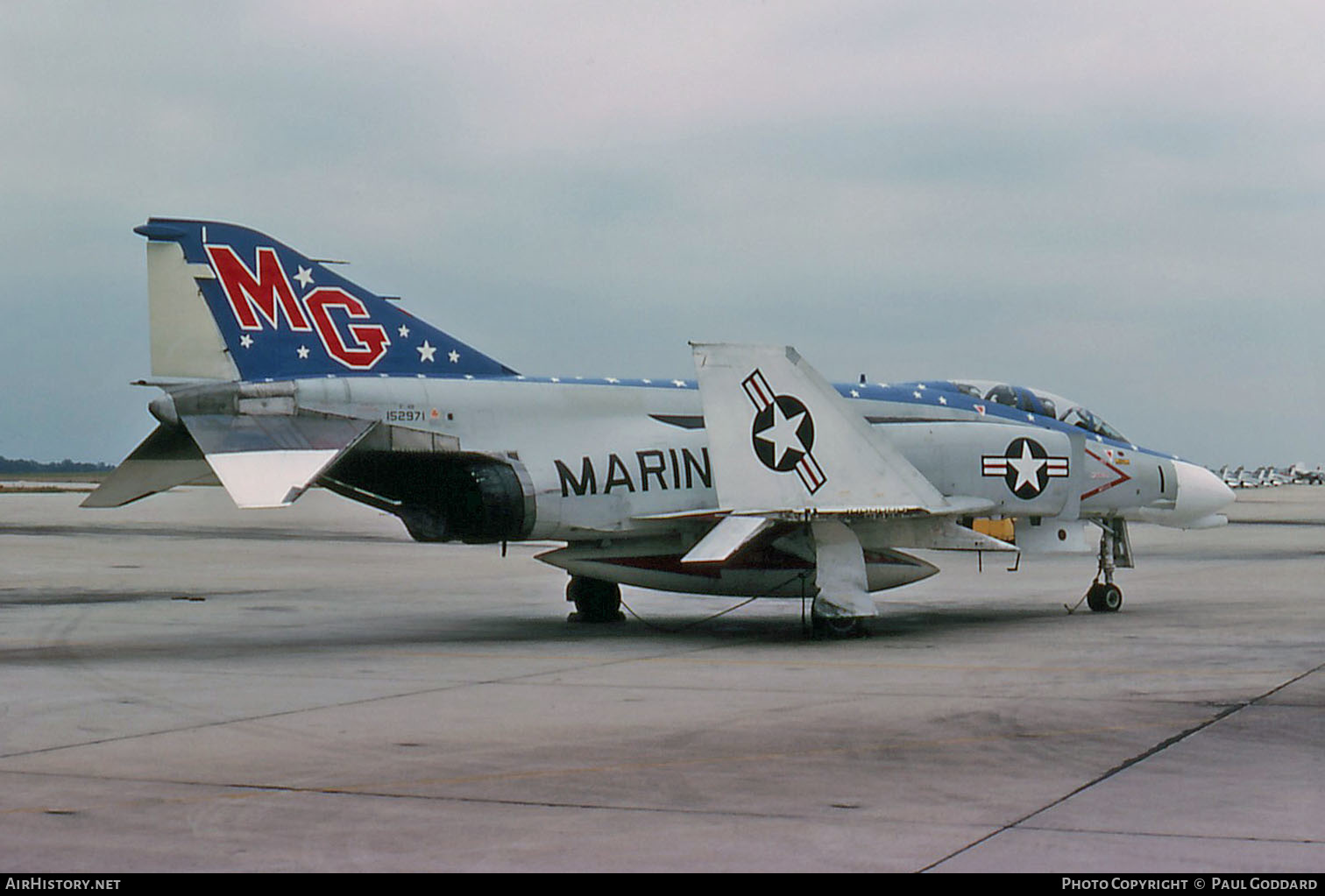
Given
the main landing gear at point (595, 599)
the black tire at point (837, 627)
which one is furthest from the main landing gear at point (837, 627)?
the main landing gear at point (595, 599)

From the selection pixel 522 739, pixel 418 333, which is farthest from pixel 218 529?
pixel 522 739

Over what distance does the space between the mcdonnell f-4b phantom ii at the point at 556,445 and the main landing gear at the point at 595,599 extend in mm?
834

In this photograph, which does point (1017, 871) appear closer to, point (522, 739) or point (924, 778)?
point (924, 778)

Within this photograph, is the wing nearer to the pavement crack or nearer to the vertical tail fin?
the vertical tail fin

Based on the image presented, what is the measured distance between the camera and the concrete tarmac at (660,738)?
6668 mm

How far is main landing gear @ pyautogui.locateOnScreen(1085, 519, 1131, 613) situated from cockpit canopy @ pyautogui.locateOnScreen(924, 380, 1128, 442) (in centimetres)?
129

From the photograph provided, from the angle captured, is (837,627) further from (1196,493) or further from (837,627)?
(1196,493)

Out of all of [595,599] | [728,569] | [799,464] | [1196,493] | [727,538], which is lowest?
[595,599]

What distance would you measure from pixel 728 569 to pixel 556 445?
95.4 inches

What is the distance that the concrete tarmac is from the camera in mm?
6668

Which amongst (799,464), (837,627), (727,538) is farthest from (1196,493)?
(727,538)

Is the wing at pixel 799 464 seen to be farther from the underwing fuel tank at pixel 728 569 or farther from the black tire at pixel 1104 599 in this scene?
the black tire at pixel 1104 599

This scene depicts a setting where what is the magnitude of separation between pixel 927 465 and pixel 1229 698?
269 inches

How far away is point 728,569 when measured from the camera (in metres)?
17.1
